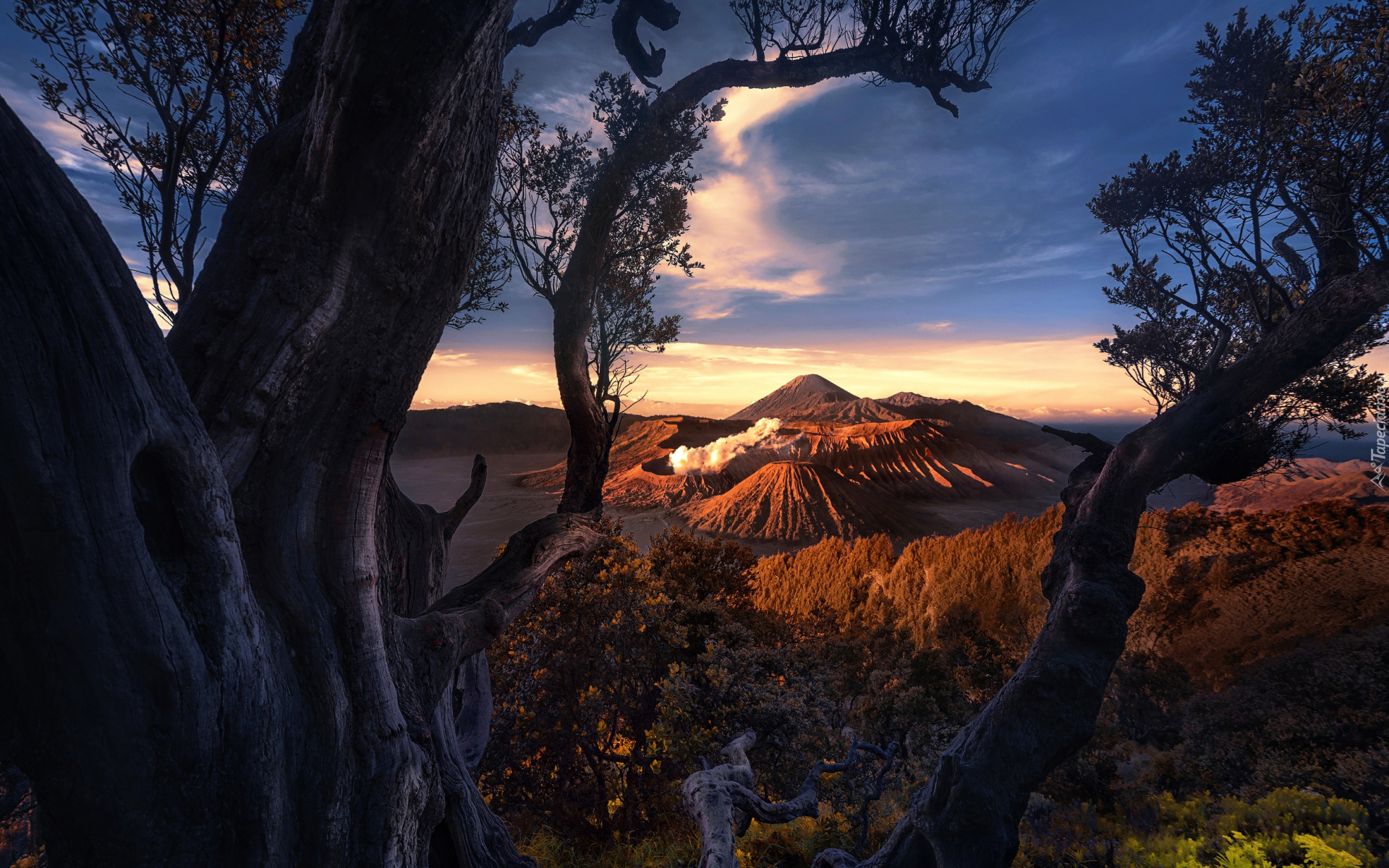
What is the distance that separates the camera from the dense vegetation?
4.82 m

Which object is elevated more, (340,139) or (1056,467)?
(340,139)

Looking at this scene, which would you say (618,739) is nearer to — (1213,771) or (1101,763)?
(1101,763)

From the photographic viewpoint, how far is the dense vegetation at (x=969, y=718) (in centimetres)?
482

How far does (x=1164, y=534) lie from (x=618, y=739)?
1049 cm

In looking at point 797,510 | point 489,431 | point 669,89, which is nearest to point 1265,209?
point 669,89

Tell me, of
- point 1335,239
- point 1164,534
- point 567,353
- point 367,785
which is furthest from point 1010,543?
point 367,785

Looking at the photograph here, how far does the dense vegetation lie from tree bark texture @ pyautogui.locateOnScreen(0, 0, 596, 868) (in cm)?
353

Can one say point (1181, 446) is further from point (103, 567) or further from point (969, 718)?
point (103, 567)

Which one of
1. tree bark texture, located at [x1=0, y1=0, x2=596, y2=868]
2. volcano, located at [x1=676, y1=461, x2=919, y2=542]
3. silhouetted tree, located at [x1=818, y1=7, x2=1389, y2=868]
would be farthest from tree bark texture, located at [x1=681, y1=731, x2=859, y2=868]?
volcano, located at [x1=676, y1=461, x2=919, y2=542]

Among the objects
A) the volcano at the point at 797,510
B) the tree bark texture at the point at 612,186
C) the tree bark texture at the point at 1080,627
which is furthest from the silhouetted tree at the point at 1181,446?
the volcano at the point at 797,510

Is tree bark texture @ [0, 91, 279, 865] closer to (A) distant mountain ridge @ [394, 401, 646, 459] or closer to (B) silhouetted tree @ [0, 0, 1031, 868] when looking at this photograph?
(B) silhouetted tree @ [0, 0, 1031, 868]

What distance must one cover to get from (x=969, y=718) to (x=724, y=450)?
106ft

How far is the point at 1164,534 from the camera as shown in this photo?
9828 millimetres

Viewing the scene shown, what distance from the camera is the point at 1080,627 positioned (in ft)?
12.3
